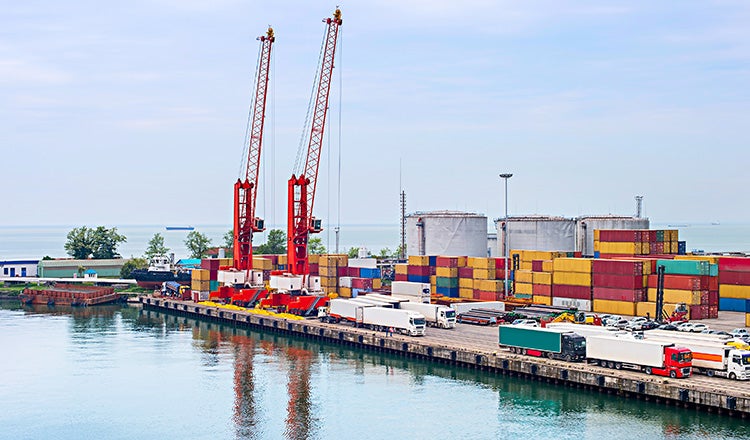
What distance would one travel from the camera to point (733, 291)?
89500 millimetres

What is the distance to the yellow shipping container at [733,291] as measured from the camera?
289ft

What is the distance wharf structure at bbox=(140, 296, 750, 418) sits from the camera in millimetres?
52656

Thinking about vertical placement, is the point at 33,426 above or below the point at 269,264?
below

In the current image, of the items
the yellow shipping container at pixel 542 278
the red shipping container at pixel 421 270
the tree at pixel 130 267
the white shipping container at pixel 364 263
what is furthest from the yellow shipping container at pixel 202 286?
the yellow shipping container at pixel 542 278

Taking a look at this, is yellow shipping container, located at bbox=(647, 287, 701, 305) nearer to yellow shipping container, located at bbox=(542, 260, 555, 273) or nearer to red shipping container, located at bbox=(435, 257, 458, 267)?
yellow shipping container, located at bbox=(542, 260, 555, 273)

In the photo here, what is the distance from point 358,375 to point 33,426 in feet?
81.8

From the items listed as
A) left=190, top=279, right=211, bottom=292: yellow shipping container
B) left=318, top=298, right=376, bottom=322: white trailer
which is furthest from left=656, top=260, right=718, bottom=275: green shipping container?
left=190, top=279, right=211, bottom=292: yellow shipping container

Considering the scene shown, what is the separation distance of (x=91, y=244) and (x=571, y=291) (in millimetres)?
103889

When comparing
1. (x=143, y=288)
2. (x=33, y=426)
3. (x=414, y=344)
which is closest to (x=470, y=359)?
(x=414, y=344)

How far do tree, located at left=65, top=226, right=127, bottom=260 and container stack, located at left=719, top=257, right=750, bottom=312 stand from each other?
111351 mm

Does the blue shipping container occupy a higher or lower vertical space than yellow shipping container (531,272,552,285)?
lower

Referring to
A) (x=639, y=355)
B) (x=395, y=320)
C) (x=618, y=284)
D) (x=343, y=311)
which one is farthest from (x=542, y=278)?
A: (x=639, y=355)

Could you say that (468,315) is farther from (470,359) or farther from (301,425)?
(301,425)

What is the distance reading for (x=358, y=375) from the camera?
69.4m
